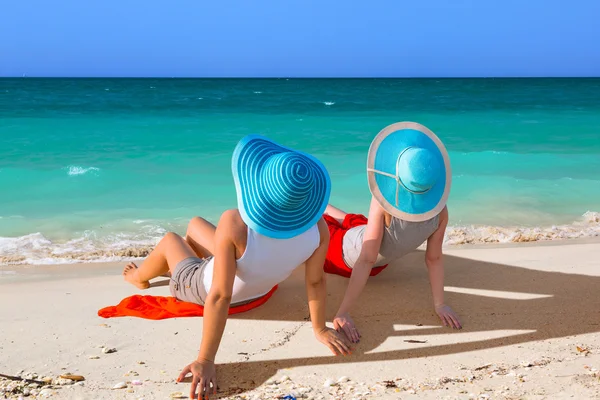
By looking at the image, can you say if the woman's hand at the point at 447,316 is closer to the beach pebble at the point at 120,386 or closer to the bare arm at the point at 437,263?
the bare arm at the point at 437,263

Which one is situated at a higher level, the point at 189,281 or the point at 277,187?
the point at 277,187

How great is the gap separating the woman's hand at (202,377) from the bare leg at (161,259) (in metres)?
0.93

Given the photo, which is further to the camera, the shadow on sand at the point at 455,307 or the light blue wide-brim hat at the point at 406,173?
the light blue wide-brim hat at the point at 406,173

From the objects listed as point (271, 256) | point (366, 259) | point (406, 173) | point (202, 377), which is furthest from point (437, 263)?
point (202, 377)

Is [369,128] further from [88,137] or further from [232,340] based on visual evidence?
[232,340]

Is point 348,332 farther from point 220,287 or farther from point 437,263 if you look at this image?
point 220,287

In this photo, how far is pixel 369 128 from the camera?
18281mm

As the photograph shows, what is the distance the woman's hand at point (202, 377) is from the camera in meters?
2.63

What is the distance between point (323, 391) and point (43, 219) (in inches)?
190

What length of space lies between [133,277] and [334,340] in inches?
59.8

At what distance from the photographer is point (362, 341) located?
3.24 m

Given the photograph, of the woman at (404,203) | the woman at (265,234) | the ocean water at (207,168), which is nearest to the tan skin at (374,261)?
the woman at (404,203)

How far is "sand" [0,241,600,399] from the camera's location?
106 inches

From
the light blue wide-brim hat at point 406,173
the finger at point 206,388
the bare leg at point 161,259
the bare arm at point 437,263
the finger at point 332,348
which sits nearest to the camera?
the finger at point 206,388
